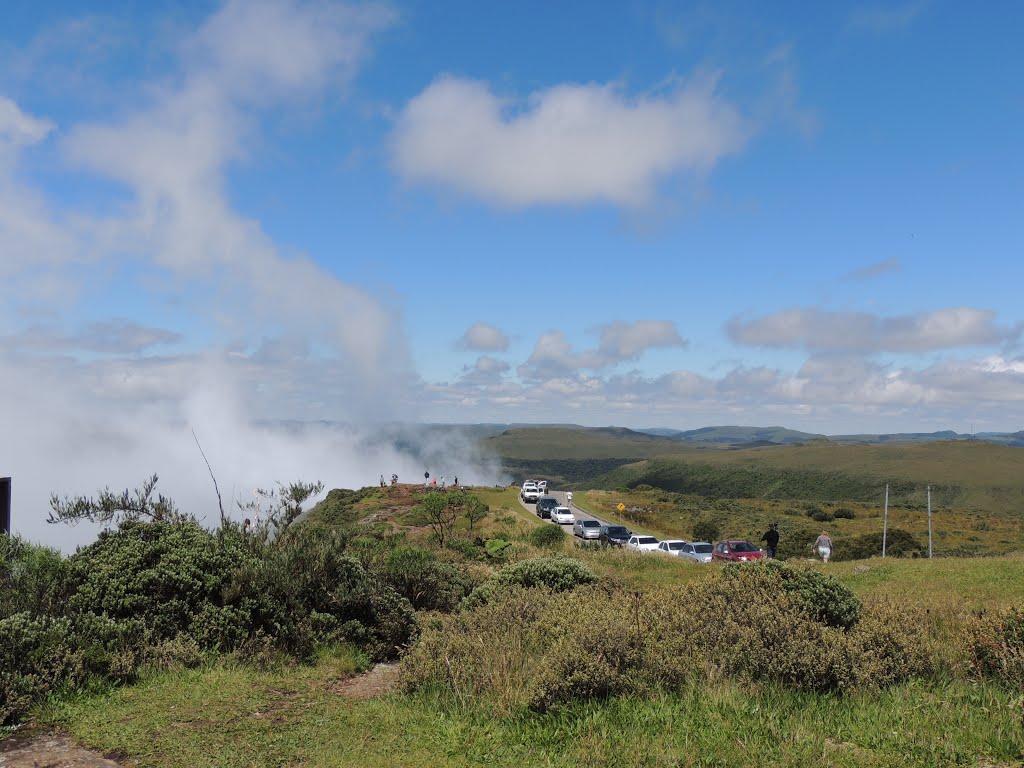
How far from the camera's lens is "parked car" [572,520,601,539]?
39906 mm

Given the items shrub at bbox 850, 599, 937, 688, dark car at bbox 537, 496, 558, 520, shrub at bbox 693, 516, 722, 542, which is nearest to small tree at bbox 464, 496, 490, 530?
dark car at bbox 537, 496, 558, 520

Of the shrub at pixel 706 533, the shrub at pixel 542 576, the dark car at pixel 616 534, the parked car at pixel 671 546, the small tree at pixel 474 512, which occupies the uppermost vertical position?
the shrub at pixel 542 576

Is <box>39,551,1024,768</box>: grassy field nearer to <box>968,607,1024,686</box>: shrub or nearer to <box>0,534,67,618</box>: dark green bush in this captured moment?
<box>968,607,1024,686</box>: shrub

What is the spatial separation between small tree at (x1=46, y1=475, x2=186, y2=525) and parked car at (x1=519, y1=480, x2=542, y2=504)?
50488 mm

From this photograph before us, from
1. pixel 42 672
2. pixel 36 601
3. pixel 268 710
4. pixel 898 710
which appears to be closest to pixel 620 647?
pixel 898 710

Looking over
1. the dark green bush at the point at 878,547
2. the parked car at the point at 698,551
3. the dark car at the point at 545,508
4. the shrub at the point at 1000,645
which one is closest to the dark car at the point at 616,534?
the parked car at the point at 698,551

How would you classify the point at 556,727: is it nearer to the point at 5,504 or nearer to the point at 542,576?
the point at 542,576

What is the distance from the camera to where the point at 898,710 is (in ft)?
20.0

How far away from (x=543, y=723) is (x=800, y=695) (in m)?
2.37

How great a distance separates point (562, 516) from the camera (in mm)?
47375

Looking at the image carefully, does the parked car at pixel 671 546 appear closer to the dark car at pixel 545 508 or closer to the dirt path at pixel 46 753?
the dark car at pixel 545 508

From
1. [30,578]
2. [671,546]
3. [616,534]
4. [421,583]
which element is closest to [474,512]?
[616,534]

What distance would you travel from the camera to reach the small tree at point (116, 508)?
1049 centimetres

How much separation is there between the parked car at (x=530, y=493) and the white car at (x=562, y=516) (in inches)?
479
